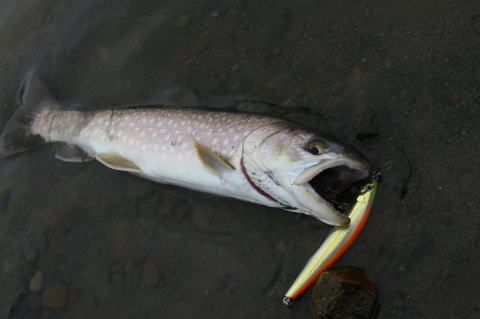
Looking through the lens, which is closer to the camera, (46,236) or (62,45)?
(46,236)

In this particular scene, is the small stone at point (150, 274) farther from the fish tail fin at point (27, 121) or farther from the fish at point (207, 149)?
the fish tail fin at point (27, 121)

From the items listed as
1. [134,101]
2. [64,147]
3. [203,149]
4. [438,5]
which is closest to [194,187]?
[203,149]

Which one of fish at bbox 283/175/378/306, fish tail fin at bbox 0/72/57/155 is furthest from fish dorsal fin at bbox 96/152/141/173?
fish at bbox 283/175/378/306

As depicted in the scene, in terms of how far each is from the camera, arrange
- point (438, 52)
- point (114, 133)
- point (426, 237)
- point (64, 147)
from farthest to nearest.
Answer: point (64, 147) → point (114, 133) → point (438, 52) → point (426, 237)

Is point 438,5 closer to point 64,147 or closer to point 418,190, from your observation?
point 418,190

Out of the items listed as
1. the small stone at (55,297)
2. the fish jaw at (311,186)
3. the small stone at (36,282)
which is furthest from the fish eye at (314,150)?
the small stone at (36,282)

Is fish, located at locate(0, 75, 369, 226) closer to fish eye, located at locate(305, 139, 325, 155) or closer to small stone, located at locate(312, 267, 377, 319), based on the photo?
fish eye, located at locate(305, 139, 325, 155)

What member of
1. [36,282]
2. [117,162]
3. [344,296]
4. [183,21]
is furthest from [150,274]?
[183,21]
